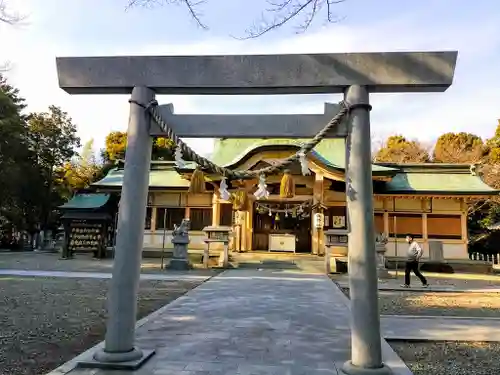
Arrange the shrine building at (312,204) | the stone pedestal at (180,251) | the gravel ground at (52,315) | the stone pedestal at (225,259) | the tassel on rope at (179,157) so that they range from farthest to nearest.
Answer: the shrine building at (312,204) < the stone pedestal at (225,259) < the stone pedestal at (180,251) < the gravel ground at (52,315) < the tassel on rope at (179,157)

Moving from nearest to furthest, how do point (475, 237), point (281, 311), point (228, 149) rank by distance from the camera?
point (281, 311)
point (228, 149)
point (475, 237)

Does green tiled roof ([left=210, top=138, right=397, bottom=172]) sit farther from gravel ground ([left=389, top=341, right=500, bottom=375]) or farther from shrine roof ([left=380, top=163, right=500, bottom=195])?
gravel ground ([left=389, top=341, right=500, bottom=375])

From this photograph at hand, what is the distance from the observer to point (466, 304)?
1021 cm

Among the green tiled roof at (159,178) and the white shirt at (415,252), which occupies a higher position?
the green tiled roof at (159,178)

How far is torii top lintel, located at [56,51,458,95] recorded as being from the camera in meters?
4.74

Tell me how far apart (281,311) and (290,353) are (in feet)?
9.87

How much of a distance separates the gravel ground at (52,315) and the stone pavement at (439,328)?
466 cm

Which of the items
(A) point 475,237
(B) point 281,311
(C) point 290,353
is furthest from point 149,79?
(A) point 475,237

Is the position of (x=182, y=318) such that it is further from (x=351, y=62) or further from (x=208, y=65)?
(x=351, y=62)

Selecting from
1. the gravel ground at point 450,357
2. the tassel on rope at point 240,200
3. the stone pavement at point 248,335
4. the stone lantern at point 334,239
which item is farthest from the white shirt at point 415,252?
the tassel on rope at point 240,200

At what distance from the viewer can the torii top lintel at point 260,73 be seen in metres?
4.74

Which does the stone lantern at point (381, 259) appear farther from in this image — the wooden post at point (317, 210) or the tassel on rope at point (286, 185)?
the tassel on rope at point (286, 185)

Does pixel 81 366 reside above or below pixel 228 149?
below

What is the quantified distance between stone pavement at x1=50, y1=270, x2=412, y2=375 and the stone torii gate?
19.1 inches
